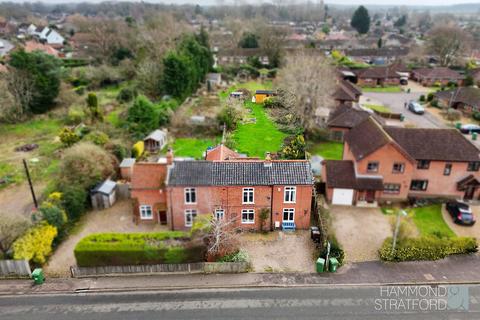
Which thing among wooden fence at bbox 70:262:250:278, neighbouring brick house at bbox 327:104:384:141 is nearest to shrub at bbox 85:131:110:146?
wooden fence at bbox 70:262:250:278

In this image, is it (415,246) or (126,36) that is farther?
(126,36)

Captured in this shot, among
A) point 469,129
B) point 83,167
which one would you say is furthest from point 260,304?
point 469,129

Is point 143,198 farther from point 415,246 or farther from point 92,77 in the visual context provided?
point 92,77

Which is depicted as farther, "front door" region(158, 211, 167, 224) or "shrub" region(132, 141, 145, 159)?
"shrub" region(132, 141, 145, 159)

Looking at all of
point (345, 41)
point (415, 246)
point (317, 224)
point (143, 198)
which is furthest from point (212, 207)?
point (345, 41)

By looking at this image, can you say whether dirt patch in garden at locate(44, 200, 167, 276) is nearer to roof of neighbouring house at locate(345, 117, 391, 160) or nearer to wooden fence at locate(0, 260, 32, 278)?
wooden fence at locate(0, 260, 32, 278)

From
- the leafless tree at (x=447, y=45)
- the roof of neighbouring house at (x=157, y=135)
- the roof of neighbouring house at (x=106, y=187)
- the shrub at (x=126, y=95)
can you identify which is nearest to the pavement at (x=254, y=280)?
the roof of neighbouring house at (x=106, y=187)
